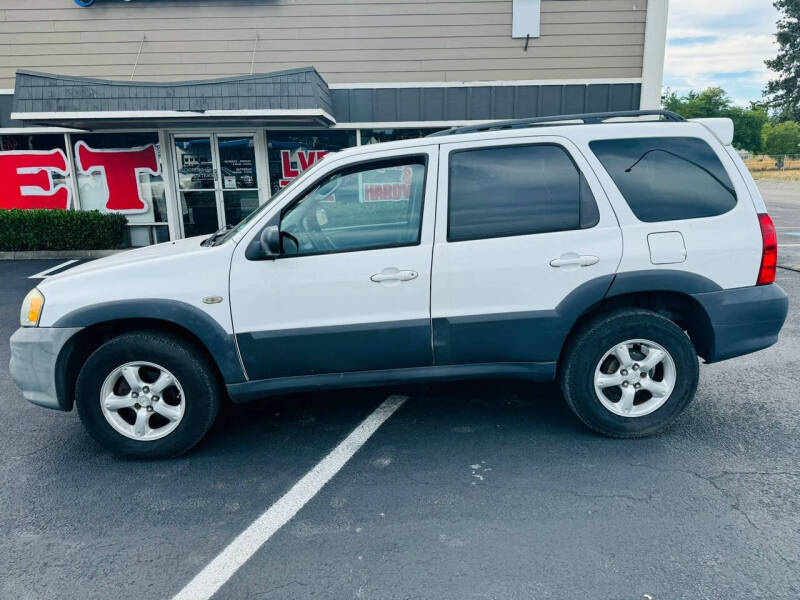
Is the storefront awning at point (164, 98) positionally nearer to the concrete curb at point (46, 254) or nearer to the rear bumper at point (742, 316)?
the concrete curb at point (46, 254)

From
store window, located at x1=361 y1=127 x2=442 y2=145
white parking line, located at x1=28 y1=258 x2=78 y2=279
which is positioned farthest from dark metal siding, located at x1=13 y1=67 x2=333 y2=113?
white parking line, located at x1=28 y1=258 x2=78 y2=279

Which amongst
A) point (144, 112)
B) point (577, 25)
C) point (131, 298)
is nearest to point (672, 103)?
point (577, 25)

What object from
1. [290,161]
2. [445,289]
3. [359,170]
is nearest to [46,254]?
[290,161]

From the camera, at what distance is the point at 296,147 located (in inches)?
455

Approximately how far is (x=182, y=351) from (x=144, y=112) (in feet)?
24.6

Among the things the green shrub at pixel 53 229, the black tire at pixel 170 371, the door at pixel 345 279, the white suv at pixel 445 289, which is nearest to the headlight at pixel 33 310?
the white suv at pixel 445 289

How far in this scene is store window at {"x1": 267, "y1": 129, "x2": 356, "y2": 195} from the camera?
11.5 meters

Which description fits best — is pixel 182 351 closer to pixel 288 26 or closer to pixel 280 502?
pixel 280 502

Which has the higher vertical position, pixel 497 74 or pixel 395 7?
pixel 395 7

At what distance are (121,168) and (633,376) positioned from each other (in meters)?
11.0

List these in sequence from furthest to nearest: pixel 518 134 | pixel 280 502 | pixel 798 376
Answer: pixel 798 376, pixel 518 134, pixel 280 502

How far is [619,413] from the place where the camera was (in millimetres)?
3824

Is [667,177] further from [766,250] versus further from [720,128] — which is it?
[766,250]

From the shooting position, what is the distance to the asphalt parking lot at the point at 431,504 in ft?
8.63
